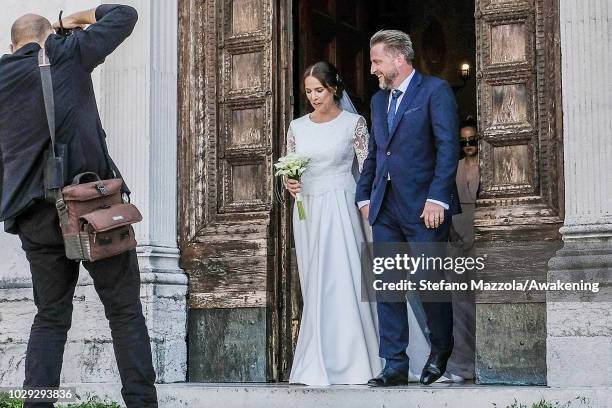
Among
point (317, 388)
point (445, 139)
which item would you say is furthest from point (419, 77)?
point (317, 388)

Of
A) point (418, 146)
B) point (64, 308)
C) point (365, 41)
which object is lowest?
point (64, 308)

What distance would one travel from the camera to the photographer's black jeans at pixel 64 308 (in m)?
5.91

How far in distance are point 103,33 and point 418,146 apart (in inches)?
90.7

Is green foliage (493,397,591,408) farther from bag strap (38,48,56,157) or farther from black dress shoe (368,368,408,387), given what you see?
bag strap (38,48,56,157)

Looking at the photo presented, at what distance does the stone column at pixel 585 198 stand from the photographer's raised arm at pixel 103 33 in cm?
279

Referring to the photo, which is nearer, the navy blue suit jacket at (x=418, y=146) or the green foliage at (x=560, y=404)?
the green foliage at (x=560, y=404)

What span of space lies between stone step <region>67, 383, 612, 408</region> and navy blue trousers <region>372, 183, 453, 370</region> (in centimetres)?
27

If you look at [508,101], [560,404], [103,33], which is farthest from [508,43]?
[103,33]

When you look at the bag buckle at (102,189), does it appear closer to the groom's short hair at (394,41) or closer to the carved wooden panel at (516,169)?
the groom's short hair at (394,41)

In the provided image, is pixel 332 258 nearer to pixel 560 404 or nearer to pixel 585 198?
pixel 585 198

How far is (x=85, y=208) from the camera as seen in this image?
588 centimetres

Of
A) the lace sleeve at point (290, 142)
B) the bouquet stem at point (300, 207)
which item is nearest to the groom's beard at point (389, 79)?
the lace sleeve at point (290, 142)

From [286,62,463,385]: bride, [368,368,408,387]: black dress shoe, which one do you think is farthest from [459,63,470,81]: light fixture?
[368,368,408,387]: black dress shoe

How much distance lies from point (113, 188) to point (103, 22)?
2.90 ft
